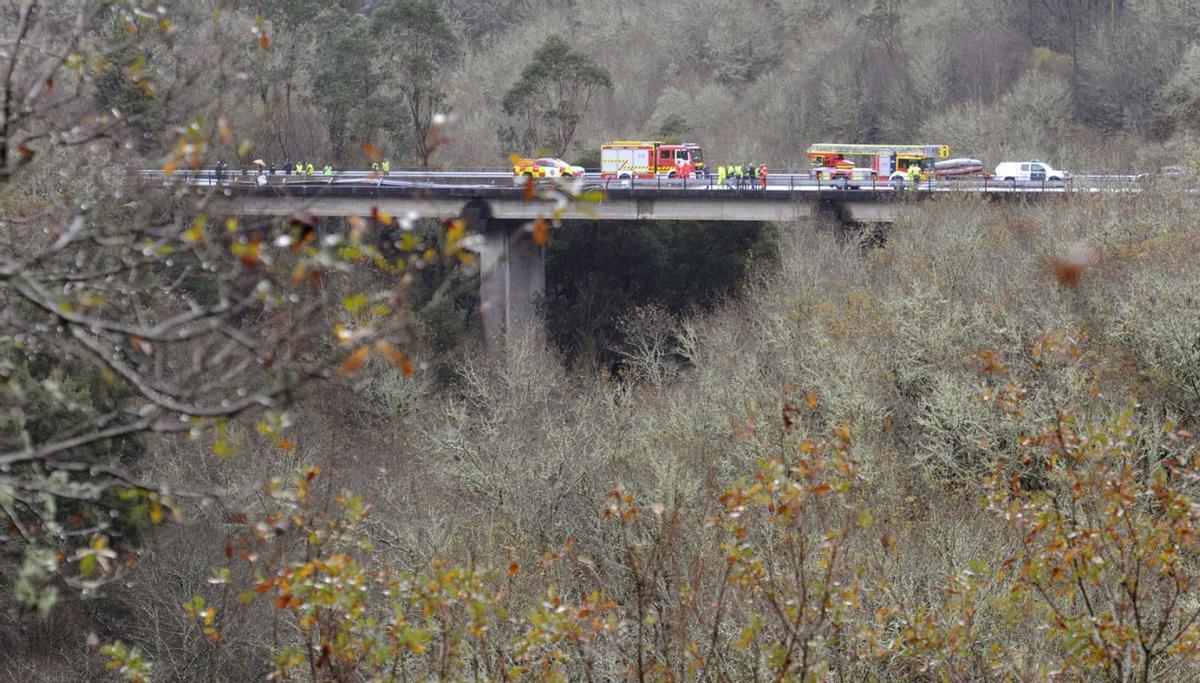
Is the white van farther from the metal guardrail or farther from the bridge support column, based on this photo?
the bridge support column

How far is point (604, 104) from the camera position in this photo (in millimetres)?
67875

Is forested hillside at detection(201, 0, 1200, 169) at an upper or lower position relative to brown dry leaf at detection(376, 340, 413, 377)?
upper

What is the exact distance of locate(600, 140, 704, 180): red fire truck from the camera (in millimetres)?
47656

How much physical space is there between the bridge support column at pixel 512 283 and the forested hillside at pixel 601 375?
4.28ft

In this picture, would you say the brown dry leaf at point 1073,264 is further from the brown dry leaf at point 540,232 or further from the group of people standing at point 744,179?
the brown dry leaf at point 540,232

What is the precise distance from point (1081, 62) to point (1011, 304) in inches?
1485

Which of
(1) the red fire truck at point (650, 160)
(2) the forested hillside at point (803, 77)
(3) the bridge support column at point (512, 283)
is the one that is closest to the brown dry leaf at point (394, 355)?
(3) the bridge support column at point (512, 283)

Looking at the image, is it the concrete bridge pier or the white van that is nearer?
the concrete bridge pier

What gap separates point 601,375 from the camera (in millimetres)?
34812

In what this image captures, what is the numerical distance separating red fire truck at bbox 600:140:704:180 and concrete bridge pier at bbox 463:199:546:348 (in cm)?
566

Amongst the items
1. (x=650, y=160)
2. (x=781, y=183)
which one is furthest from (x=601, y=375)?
(x=650, y=160)

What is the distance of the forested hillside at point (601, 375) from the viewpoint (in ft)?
18.6

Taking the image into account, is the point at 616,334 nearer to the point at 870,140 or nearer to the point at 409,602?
the point at 870,140

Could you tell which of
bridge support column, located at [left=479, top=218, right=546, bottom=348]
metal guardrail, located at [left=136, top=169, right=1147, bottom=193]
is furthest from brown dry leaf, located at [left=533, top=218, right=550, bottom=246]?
bridge support column, located at [left=479, top=218, right=546, bottom=348]
